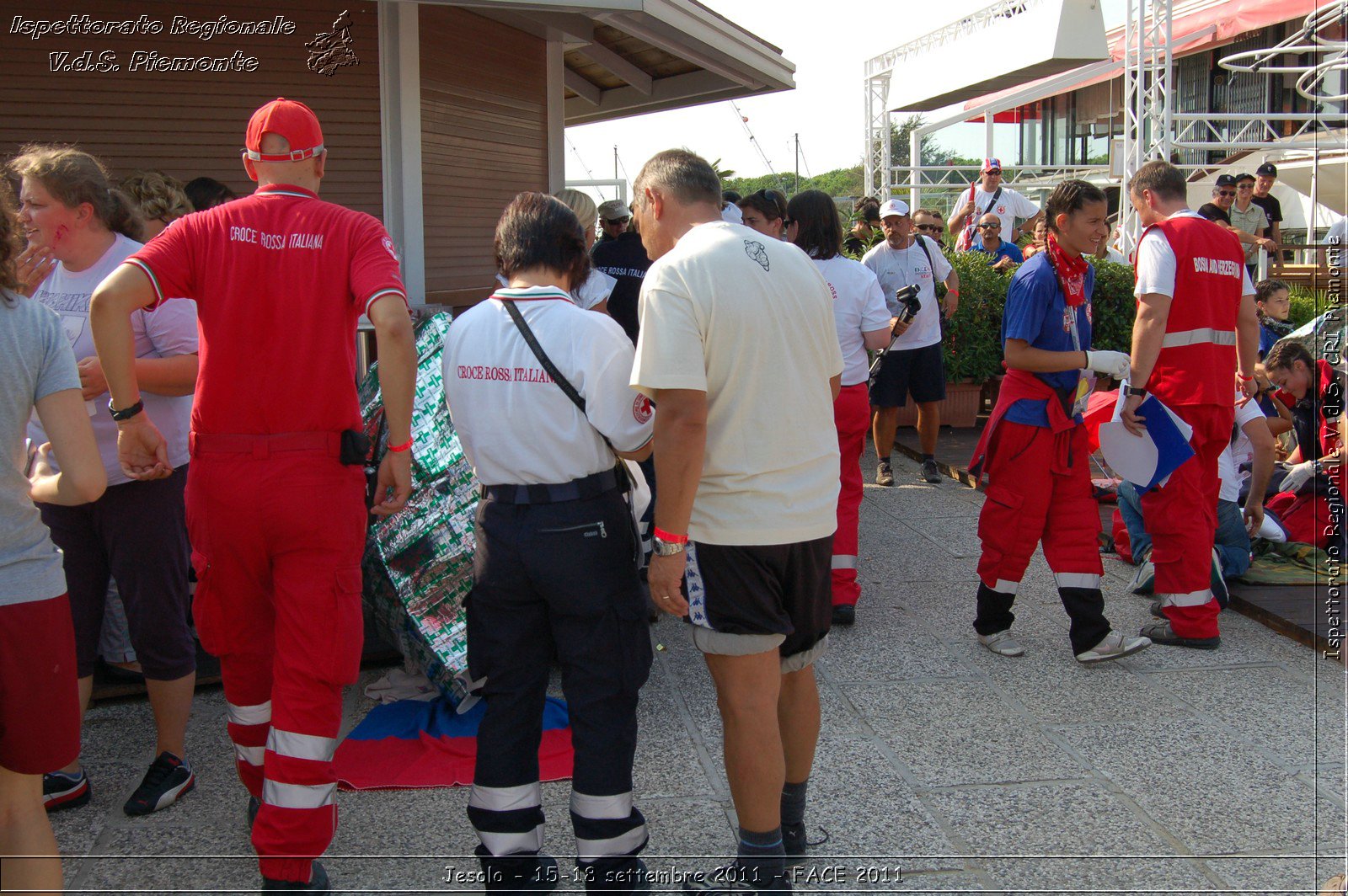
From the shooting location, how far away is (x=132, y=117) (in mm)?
6109

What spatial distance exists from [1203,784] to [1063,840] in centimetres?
69

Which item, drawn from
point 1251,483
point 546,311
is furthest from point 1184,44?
point 546,311

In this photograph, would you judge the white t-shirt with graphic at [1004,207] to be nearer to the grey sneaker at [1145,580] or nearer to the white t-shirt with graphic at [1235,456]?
the white t-shirt with graphic at [1235,456]

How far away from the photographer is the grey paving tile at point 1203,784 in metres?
3.35

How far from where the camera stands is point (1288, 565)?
6.05 metres

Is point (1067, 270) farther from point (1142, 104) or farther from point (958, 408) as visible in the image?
point (1142, 104)

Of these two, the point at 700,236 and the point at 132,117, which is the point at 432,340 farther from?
the point at 132,117

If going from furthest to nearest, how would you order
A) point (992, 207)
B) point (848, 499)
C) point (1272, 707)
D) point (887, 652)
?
point (992, 207)
point (848, 499)
point (887, 652)
point (1272, 707)

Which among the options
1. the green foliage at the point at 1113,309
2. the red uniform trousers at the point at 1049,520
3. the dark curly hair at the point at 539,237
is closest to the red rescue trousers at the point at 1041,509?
the red uniform trousers at the point at 1049,520

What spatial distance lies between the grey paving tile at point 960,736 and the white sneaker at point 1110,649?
1.81ft

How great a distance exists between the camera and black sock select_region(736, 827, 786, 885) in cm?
293

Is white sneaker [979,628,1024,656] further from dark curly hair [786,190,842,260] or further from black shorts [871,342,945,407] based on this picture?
black shorts [871,342,945,407]

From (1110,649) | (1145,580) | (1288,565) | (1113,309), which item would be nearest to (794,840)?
(1110,649)

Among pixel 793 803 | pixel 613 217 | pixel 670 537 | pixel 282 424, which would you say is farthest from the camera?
pixel 613 217
